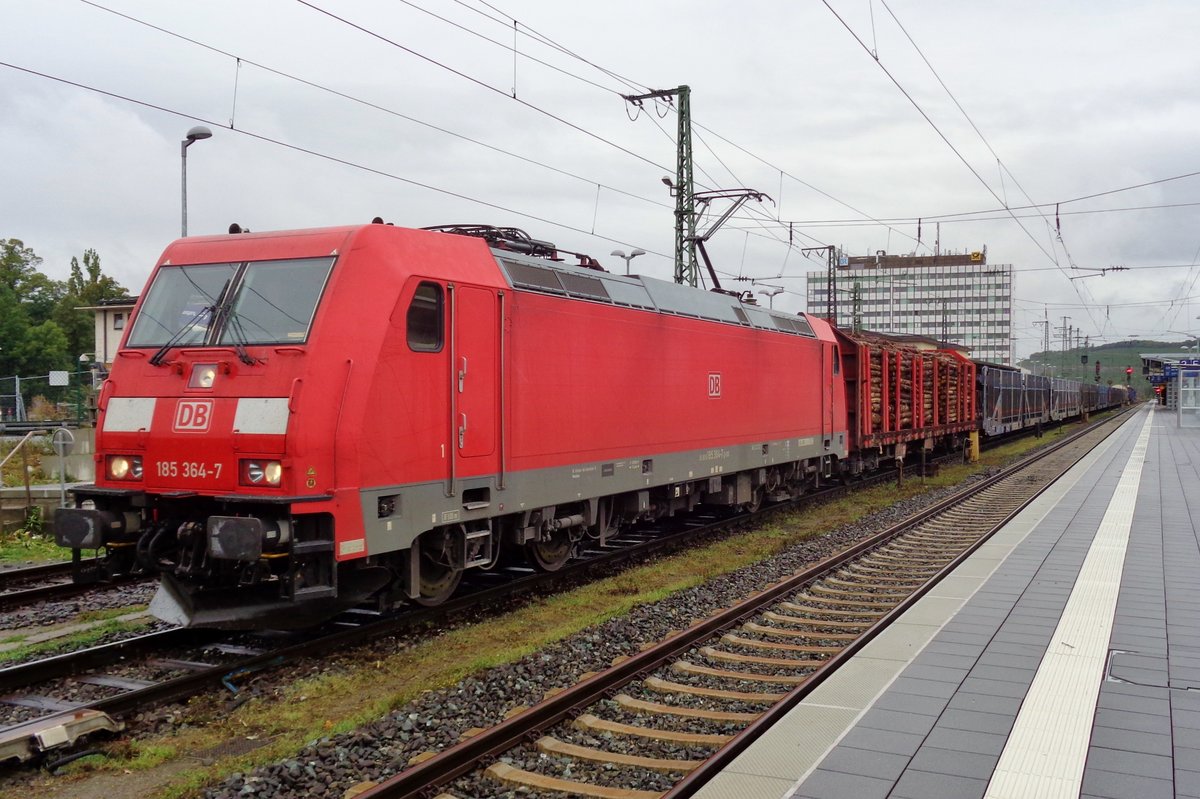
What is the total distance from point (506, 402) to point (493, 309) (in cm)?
A: 96

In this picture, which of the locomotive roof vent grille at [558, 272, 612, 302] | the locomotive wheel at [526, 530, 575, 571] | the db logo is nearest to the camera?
the db logo

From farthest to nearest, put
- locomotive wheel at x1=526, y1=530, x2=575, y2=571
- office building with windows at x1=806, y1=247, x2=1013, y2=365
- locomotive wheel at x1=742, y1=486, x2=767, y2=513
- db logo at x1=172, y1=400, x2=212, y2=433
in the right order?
office building with windows at x1=806, y1=247, x2=1013, y2=365, locomotive wheel at x1=742, y1=486, x2=767, y2=513, locomotive wheel at x1=526, y1=530, x2=575, y2=571, db logo at x1=172, y1=400, x2=212, y2=433

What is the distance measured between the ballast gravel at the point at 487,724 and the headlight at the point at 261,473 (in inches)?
80.7

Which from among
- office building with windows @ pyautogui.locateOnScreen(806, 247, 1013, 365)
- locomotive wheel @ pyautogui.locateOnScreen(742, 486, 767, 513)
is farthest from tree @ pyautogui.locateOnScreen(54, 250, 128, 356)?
office building with windows @ pyautogui.locateOnScreen(806, 247, 1013, 365)

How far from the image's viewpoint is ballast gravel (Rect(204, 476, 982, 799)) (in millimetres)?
5188

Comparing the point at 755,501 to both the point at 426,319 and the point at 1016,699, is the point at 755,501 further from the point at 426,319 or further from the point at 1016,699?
the point at 1016,699

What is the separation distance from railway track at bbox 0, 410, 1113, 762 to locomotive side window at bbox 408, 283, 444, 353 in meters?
2.63

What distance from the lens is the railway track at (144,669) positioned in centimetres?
584

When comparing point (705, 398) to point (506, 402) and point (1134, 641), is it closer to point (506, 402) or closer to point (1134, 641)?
point (506, 402)

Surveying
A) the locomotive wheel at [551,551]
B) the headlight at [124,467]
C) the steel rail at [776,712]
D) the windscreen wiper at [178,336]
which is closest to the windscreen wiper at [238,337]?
the windscreen wiper at [178,336]

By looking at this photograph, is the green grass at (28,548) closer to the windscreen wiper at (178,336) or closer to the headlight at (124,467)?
the headlight at (124,467)

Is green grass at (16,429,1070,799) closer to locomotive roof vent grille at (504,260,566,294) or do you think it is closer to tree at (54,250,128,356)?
locomotive roof vent grille at (504,260,566,294)

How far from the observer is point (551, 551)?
11.1 metres

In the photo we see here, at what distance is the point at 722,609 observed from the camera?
9.43 m
